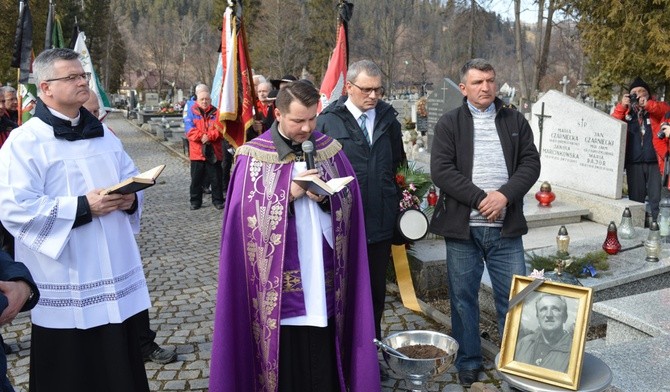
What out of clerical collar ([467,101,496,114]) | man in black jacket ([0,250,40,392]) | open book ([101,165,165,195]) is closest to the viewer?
man in black jacket ([0,250,40,392])

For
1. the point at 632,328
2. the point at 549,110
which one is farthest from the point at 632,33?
the point at 632,328

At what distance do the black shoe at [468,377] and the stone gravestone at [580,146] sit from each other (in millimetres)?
5021

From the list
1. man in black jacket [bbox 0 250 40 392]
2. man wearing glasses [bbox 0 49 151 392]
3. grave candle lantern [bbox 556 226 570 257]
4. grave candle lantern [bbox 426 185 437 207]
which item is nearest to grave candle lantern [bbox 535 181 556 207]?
grave candle lantern [bbox 426 185 437 207]

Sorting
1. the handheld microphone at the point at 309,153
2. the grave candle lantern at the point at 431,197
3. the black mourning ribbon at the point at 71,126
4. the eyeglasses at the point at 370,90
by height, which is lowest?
the grave candle lantern at the point at 431,197

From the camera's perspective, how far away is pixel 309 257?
3195 mm

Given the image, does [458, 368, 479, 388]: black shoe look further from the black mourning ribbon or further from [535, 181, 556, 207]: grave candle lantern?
[535, 181, 556, 207]: grave candle lantern

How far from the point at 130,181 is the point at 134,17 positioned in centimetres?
11005

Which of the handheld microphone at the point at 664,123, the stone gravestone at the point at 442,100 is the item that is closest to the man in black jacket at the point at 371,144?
the handheld microphone at the point at 664,123

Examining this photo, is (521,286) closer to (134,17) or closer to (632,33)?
(632,33)

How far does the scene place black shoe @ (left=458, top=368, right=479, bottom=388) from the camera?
3.92m

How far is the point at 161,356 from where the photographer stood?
14.4 feet

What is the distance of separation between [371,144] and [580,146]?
5570mm

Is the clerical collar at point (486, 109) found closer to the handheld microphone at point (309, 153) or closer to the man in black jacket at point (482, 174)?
the man in black jacket at point (482, 174)

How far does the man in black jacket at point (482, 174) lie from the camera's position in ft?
12.0
